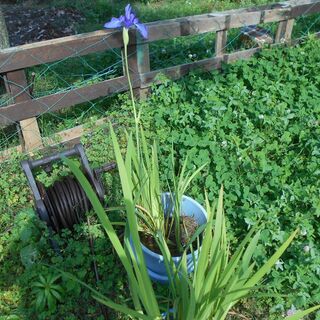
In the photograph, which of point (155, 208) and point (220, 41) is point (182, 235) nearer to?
point (155, 208)

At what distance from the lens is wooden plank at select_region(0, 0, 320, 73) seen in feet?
9.29

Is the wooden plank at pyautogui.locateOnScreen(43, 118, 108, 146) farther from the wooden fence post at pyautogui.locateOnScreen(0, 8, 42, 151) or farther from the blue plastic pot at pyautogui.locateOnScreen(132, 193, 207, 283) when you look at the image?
the blue plastic pot at pyautogui.locateOnScreen(132, 193, 207, 283)

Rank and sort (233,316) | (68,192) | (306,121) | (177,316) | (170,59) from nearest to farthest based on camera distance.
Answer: (177,316), (233,316), (68,192), (306,121), (170,59)

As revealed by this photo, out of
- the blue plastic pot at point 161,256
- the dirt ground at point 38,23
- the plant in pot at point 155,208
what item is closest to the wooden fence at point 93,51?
the plant in pot at point 155,208

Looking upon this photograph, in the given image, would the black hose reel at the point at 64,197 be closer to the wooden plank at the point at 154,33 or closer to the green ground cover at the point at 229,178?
the green ground cover at the point at 229,178

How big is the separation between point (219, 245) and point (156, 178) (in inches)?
23.2

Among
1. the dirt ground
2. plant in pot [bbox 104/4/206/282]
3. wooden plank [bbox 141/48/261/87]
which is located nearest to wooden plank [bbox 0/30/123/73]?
wooden plank [bbox 141/48/261/87]

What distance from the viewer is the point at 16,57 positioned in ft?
9.15

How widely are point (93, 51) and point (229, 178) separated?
5.15ft

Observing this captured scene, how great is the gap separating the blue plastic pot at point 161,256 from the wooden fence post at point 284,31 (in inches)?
114

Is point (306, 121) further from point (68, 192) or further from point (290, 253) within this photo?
point (68, 192)

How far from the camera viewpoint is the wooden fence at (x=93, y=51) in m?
2.89

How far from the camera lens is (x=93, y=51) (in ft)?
10.4

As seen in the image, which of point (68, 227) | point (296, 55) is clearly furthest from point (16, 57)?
point (296, 55)
